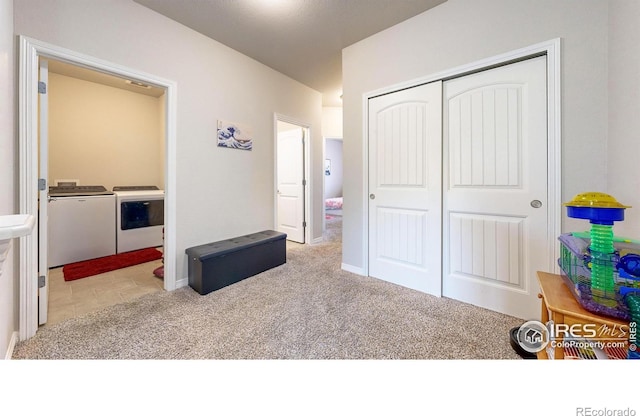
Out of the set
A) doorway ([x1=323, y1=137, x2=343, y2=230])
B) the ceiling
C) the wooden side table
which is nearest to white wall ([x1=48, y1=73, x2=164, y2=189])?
the ceiling

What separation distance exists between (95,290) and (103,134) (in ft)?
9.04

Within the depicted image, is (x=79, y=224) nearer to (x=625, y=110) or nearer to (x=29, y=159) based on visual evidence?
(x=29, y=159)

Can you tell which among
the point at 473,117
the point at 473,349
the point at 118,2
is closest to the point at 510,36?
the point at 473,117

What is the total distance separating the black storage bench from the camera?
7.57ft

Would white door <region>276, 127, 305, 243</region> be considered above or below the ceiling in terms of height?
below

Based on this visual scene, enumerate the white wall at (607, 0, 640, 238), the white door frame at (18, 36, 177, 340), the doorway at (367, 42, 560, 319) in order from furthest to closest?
1. the doorway at (367, 42, 560, 319)
2. the white door frame at (18, 36, 177, 340)
3. the white wall at (607, 0, 640, 238)

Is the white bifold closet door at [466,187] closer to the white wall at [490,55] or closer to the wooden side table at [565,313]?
the white wall at [490,55]

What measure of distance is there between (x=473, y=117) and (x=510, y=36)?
0.59 meters

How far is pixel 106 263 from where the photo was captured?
3.12 meters

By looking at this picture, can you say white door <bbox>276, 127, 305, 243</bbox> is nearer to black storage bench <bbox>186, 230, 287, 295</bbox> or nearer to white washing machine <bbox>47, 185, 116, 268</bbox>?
black storage bench <bbox>186, 230, 287, 295</bbox>

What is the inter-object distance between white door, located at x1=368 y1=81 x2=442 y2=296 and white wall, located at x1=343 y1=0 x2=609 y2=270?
0.55ft

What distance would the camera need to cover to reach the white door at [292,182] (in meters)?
4.13

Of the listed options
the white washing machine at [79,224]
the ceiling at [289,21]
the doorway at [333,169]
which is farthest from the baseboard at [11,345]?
the doorway at [333,169]

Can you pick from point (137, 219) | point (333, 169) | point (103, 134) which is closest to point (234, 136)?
point (137, 219)
